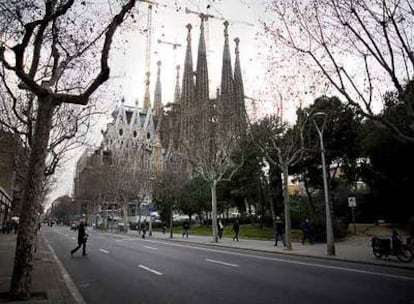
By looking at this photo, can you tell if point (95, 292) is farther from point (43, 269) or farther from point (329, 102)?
point (329, 102)

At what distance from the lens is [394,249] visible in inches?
698

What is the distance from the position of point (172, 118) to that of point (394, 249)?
92.5ft

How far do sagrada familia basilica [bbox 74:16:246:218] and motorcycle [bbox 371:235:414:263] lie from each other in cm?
1387

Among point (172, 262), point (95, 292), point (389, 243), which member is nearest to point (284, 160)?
point (389, 243)

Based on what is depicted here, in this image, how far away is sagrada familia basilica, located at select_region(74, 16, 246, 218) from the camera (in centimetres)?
3519

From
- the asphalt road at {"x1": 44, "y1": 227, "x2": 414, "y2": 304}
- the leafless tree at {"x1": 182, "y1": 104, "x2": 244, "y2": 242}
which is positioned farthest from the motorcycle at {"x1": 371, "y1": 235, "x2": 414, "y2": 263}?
the leafless tree at {"x1": 182, "y1": 104, "x2": 244, "y2": 242}

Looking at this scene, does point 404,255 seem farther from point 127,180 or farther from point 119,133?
point 119,133

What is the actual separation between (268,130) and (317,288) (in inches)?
690

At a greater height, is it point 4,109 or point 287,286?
point 4,109

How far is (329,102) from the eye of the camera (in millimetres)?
37500

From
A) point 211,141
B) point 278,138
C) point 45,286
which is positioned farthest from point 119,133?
point 45,286

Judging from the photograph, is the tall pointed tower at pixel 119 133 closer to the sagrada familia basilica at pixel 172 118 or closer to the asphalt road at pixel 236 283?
the sagrada familia basilica at pixel 172 118

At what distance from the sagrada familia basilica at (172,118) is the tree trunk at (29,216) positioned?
1603 cm

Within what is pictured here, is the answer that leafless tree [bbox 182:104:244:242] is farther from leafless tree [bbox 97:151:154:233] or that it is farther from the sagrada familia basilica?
leafless tree [bbox 97:151:154:233]
